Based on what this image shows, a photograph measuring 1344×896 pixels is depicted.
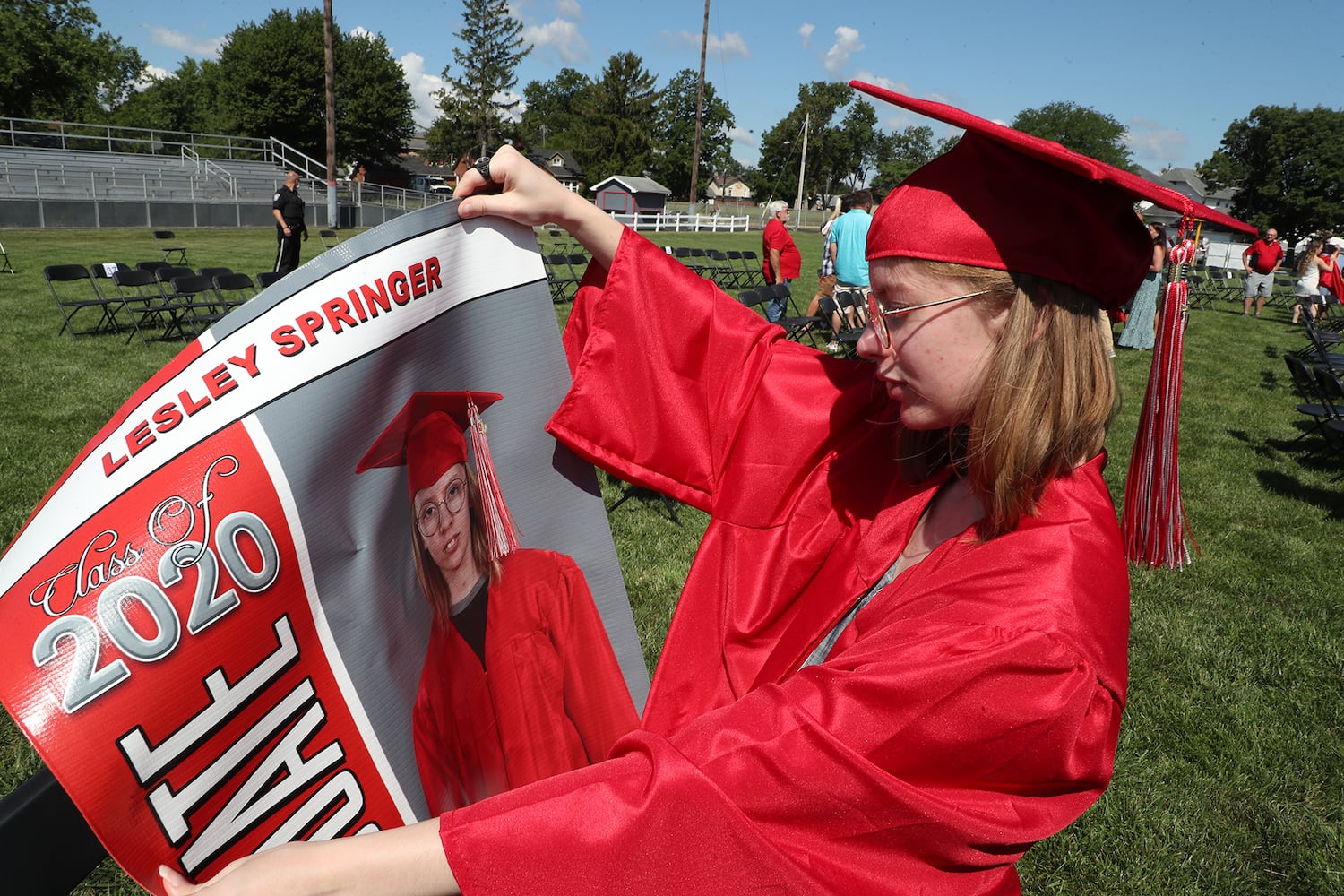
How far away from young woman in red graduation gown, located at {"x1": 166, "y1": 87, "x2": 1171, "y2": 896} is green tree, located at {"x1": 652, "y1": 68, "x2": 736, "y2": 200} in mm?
86202

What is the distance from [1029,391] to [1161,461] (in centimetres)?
57

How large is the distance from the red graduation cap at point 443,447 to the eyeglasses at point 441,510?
34 mm

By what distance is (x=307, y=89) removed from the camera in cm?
6081

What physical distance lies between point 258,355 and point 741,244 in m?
34.7

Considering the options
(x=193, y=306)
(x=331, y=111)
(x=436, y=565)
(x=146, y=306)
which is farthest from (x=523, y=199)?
(x=331, y=111)

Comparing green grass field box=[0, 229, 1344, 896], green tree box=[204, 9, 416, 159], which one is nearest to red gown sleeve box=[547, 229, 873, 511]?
green grass field box=[0, 229, 1344, 896]

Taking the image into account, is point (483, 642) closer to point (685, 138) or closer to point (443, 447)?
point (443, 447)

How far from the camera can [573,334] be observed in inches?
64.1

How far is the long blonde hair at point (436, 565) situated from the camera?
4.39ft

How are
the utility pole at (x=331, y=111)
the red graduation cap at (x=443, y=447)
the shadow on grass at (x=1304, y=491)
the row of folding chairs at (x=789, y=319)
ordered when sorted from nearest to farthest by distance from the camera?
the red graduation cap at (x=443, y=447) → the shadow on grass at (x=1304, y=491) → the row of folding chairs at (x=789, y=319) → the utility pole at (x=331, y=111)

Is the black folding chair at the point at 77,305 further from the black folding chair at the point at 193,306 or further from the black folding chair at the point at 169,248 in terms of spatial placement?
the black folding chair at the point at 169,248

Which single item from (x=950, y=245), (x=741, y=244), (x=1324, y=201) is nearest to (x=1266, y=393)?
(x=950, y=245)

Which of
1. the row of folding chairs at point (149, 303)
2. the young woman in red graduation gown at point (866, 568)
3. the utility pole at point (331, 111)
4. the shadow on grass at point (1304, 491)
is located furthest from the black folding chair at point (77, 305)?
the utility pole at point (331, 111)

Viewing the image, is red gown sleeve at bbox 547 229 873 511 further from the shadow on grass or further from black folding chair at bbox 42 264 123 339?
black folding chair at bbox 42 264 123 339
